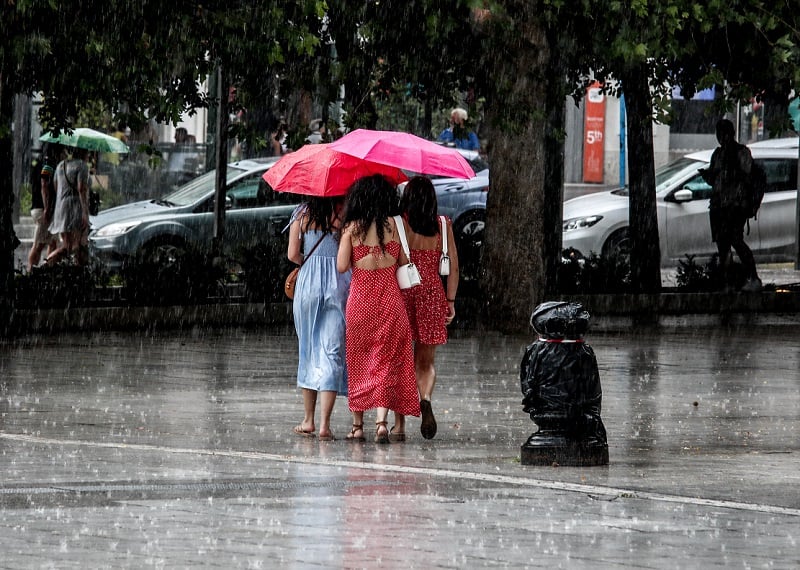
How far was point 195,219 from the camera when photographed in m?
23.0

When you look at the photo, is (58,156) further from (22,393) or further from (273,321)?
(22,393)

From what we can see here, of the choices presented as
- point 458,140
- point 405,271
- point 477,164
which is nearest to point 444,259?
point 405,271

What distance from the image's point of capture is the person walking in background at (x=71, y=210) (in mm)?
21594

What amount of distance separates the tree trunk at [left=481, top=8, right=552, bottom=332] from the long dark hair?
6504mm

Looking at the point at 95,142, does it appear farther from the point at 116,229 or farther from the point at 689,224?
the point at 689,224

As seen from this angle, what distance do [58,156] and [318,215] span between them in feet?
39.8

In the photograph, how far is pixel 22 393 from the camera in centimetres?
1300

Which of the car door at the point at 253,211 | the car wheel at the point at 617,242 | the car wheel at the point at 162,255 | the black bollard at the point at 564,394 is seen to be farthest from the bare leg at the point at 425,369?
the car wheel at the point at 617,242

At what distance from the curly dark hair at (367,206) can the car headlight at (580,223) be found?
14.4 metres

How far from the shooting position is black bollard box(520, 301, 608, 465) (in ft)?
31.9

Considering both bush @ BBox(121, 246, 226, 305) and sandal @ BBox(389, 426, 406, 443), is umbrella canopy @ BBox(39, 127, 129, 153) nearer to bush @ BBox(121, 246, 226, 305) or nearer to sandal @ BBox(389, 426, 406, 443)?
bush @ BBox(121, 246, 226, 305)

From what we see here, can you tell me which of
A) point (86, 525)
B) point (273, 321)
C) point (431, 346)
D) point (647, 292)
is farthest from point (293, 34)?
point (86, 525)

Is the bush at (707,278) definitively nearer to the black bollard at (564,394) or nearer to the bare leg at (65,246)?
the bare leg at (65,246)

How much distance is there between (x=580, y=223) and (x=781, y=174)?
3564 millimetres
